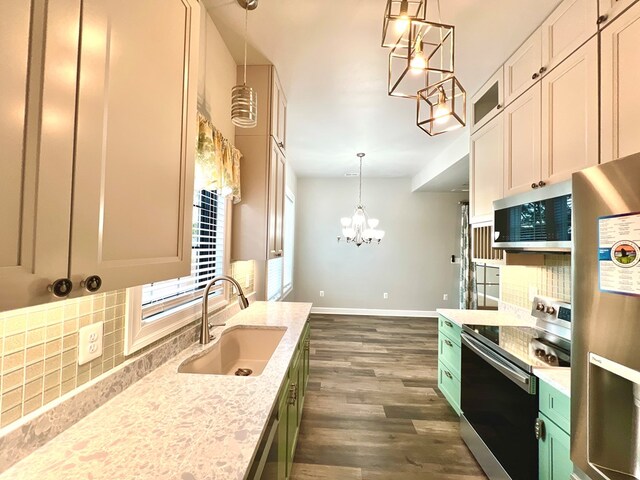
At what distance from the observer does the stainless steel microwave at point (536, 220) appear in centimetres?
145

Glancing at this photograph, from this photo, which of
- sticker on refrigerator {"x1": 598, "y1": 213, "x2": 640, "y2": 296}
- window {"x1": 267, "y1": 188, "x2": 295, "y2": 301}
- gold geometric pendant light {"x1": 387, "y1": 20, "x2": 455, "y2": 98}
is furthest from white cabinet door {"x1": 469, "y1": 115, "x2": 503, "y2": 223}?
window {"x1": 267, "y1": 188, "x2": 295, "y2": 301}

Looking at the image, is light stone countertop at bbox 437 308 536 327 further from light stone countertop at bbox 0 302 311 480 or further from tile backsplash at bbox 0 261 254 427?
tile backsplash at bbox 0 261 254 427

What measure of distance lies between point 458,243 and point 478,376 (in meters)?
4.34

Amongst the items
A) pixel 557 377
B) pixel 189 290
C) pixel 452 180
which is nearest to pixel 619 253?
pixel 557 377

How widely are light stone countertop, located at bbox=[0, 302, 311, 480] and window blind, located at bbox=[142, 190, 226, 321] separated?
0.34 m

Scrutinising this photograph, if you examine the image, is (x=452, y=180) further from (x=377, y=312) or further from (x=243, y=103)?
(x=243, y=103)

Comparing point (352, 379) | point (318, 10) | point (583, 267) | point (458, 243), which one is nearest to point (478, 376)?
point (583, 267)

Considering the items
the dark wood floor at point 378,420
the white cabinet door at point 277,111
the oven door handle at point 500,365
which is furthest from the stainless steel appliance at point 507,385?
the white cabinet door at point 277,111

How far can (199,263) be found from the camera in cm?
197

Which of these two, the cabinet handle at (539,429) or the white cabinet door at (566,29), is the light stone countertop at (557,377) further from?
the white cabinet door at (566,29)

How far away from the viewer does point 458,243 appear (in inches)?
232

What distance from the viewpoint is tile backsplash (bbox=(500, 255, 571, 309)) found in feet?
6.57

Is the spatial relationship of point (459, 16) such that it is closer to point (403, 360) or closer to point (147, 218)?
point (147, 218)

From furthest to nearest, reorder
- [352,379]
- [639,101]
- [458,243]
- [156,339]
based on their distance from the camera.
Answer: [458,243] < [352,379] < [156,339] < [639,101]
